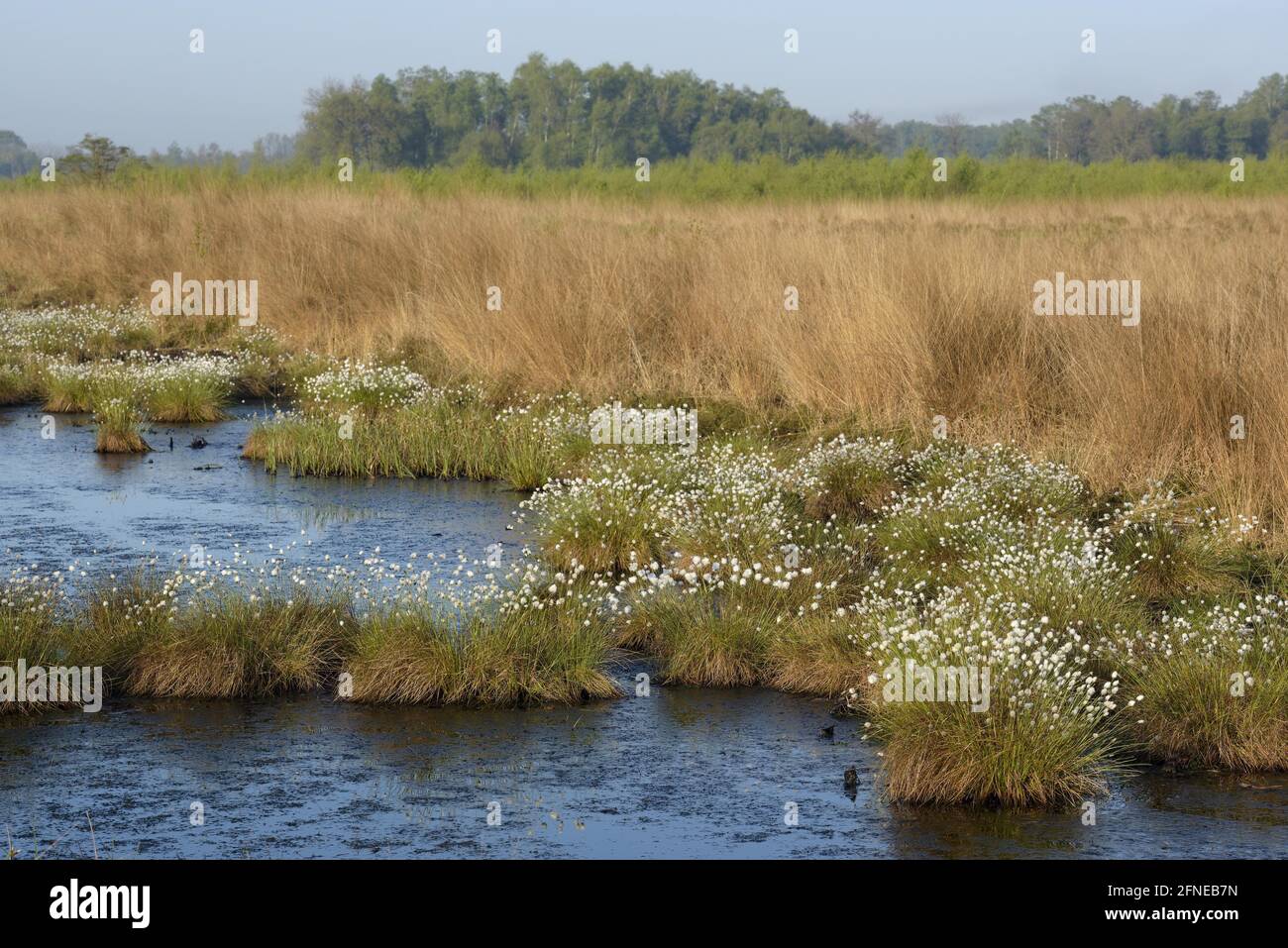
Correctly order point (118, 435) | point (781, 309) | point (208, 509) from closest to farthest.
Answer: point (208, 509) → point (118, 435) → point (781, 309)

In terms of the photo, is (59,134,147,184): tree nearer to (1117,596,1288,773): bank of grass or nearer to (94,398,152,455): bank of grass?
(94,398,152,455): bank of grass

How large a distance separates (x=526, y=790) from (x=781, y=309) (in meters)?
8.58

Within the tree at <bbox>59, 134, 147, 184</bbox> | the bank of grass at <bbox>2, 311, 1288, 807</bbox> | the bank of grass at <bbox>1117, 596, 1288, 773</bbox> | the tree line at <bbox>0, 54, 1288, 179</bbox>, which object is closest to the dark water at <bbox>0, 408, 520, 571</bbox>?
the bank of grass at <bbox>2, 311, 1288, 807</bbox>

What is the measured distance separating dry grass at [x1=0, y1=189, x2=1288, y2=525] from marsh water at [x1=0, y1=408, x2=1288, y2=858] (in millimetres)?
4105

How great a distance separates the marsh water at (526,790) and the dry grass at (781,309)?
13.5 ft

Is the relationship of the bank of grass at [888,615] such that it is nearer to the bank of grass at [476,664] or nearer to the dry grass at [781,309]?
the bank of grass at [476,664]

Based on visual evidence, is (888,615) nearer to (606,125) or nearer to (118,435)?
(118,435)

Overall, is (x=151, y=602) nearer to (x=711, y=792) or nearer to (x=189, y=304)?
(x=711, y=792)

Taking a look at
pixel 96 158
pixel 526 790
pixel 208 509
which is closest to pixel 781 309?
pixel 208 509

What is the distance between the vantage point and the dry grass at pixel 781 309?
10.1 m

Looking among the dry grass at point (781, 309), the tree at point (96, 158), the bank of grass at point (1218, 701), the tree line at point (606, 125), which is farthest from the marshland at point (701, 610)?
the tree line at point (606, 125)

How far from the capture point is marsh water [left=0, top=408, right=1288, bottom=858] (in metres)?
5.43

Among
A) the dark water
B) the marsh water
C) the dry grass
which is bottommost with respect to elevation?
the marsh water

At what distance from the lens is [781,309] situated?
1387 cm
